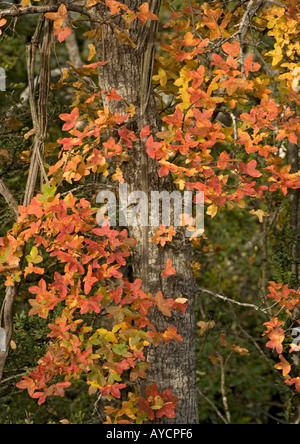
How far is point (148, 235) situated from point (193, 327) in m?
0.55

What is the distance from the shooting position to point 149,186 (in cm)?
276

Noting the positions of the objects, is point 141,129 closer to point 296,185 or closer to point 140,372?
point 296,185

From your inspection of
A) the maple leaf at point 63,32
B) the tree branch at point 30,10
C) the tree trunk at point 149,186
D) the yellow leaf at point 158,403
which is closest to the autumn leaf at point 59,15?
the maple leaf at point 63,32

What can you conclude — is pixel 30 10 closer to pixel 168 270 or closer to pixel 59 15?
pixel 59 15

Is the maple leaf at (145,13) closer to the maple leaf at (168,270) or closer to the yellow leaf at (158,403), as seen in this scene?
the maple leaf at (168,270)

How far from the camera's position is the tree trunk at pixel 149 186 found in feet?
9.03

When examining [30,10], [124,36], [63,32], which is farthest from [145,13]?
[30,10]

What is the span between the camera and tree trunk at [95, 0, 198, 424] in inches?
108

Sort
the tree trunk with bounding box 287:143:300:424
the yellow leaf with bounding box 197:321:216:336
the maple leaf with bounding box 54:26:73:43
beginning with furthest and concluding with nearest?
1. the tree trunk with bounding box 287:143:300:424
2. the yellow leaf with bounding box 197:321:216:336
3. the maple leaf with bounding box 54:26:73:43

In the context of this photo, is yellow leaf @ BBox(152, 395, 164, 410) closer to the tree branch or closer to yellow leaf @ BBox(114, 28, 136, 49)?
yellow leaf @ BBox(114, 28, 136, 49)

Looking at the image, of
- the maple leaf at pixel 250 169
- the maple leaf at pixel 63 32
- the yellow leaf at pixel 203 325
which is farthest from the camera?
the yellow leaf at pixel 203 325

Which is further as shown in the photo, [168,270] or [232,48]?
[168,270]

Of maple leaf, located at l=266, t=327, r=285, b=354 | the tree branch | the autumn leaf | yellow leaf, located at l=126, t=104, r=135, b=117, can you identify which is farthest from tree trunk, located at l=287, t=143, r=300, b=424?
the autumn leaf

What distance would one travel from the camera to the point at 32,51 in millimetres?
2951
